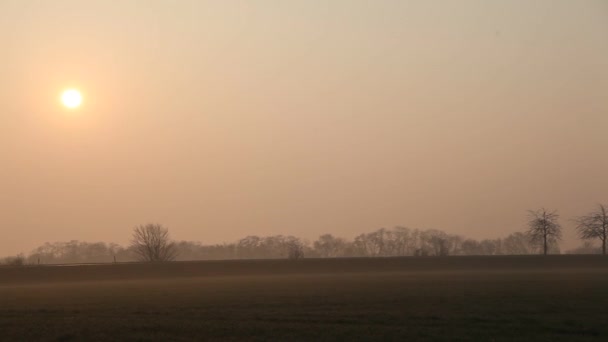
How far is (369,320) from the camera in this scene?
26812 mm

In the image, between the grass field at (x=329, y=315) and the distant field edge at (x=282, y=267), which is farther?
the distant field edge at (x=282, y=267)

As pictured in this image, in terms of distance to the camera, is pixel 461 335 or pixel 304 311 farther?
pixel 304 311

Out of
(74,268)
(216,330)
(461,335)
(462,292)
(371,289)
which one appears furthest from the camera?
(74,268)

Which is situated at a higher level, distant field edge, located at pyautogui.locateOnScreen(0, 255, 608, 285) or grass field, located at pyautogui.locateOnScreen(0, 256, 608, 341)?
grass field, located at pyautogui.locateOnScreen(0, 256, 608, 341)

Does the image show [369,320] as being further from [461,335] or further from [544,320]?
[544,320]

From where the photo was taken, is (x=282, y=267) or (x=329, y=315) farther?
(x=282, y=267)

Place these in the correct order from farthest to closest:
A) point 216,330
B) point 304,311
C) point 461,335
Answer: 1. point 304,311
2. point 216,330
3. point 461,335

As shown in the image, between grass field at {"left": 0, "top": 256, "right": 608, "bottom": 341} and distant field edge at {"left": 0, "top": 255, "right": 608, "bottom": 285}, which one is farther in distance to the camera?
distant field edge at {"left": 0, "top": 255, "right": 608, "bottom": 285}

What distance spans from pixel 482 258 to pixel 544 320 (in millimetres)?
64541

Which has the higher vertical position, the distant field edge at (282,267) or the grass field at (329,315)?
the grass field at (329,315)

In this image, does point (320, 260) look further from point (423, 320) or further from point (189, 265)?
point (423, 320)

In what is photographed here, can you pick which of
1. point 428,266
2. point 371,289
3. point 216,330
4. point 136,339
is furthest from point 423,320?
point 428,266

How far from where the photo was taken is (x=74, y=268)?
82.9m

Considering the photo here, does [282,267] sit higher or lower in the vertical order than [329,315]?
lower
